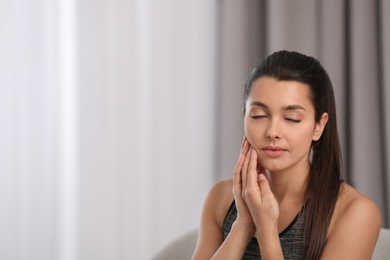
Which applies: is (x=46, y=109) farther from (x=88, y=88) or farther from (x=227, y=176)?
(x=227, y=176)

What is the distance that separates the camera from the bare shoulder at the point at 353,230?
6.08ft

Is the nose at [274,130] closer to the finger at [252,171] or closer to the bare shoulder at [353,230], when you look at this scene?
the finger at [252,171]

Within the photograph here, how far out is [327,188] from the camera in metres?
2.01

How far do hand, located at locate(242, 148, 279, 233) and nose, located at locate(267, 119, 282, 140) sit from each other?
14 cm

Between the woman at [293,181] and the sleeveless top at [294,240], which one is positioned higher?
the woman at [293,181]

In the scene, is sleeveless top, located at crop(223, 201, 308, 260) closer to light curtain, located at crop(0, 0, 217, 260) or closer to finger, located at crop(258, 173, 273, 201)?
finger, located at crop(258, 173, 273, 201)

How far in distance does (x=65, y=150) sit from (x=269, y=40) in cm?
122

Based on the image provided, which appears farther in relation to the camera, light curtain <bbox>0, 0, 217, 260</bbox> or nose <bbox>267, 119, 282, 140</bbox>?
light curtain <bbox>0, 0, 217, 260</bbox>

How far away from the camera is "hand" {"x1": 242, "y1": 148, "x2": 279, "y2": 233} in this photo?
1.91 metres

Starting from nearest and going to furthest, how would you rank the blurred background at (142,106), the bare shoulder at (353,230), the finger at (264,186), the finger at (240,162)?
the bare shoulder at (353,230) → the finger at (264,186) → the finger at (240,162) → the blurred background at (142,106)

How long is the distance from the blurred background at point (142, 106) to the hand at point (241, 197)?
1.20 meters

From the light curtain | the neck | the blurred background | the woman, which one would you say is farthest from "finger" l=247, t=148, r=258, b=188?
the light curtain

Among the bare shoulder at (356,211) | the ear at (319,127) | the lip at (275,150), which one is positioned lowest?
the bare shoulder at (356,211)

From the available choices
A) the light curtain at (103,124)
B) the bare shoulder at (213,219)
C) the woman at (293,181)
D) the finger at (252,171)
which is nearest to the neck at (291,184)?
the woman at (293,181)
